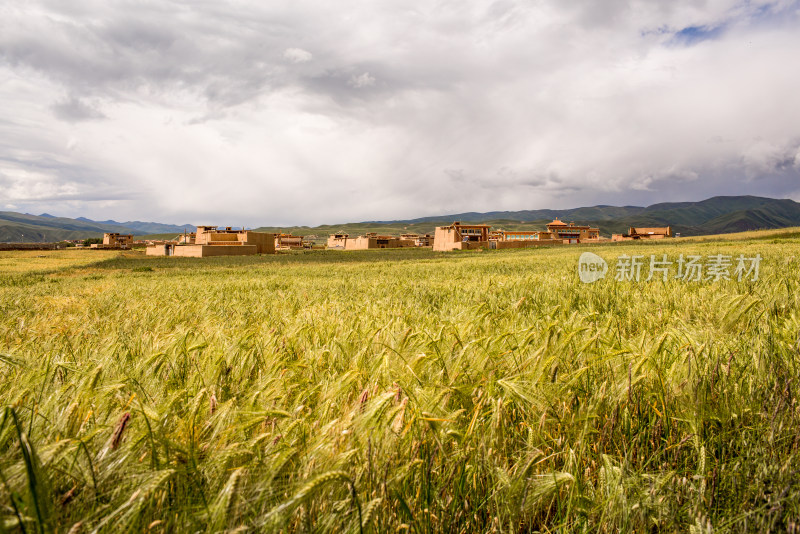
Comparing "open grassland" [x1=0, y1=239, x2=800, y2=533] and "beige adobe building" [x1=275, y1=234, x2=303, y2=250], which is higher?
"beige adobe building" [x1=275, y1=234, x2=303, y2=250]

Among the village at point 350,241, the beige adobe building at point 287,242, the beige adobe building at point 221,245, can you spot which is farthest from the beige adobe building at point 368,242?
the beige adobe building at point 221,245

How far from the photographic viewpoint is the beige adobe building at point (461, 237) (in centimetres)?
7106

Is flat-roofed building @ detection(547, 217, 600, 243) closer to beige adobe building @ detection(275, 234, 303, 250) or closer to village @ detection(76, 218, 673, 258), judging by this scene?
village @ detection(76, 218, 673, 258)

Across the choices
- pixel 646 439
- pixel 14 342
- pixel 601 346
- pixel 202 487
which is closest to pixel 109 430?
pixel 202 487

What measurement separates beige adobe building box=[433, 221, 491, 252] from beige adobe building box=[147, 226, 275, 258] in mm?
34814

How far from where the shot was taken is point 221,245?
211ft

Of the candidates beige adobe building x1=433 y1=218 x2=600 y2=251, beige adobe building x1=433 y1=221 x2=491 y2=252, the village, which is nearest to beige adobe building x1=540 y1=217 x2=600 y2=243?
the village

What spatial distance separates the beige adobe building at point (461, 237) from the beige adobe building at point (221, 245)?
34814 millimetres

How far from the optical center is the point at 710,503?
1.13m

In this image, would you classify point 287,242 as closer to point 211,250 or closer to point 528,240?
point 211,250

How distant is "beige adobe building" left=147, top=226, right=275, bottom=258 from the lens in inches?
2405

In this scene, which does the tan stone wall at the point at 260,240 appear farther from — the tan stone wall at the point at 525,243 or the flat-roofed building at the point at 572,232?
the flat-roofed building at the point at 572,232

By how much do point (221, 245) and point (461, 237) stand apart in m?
44.2

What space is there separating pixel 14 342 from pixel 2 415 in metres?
2.97
